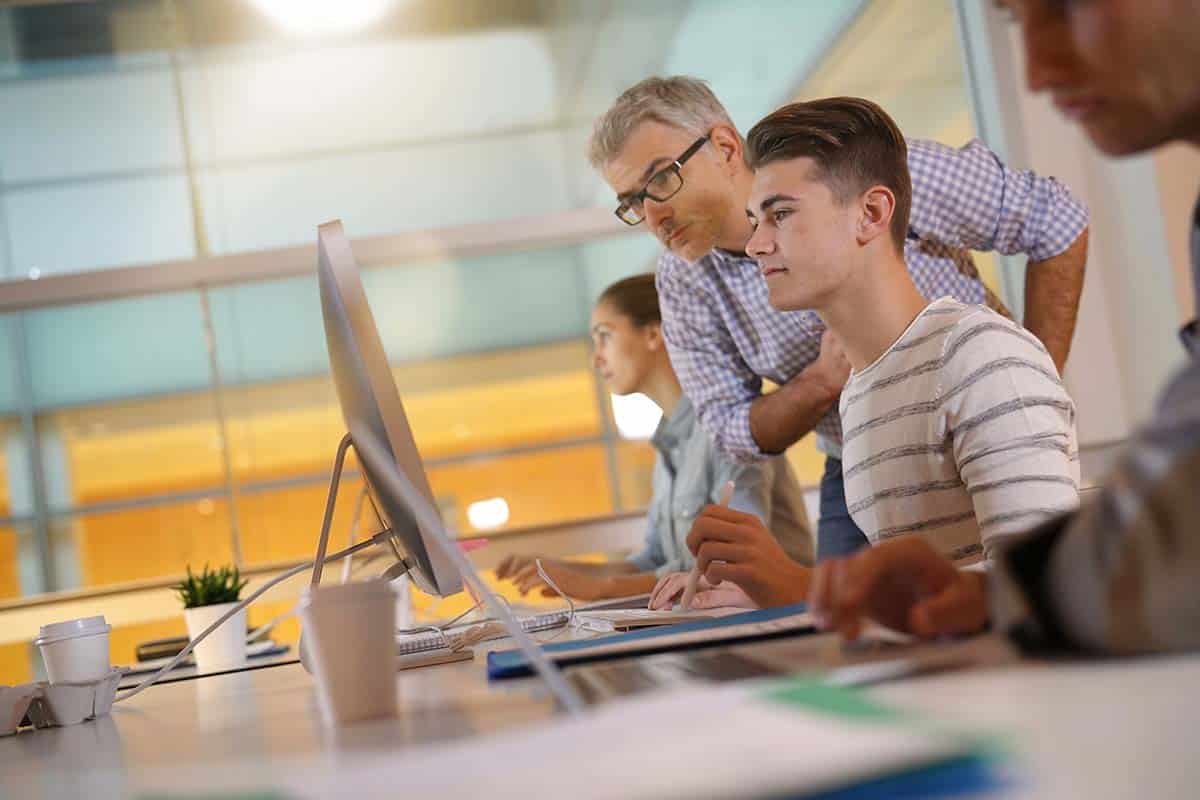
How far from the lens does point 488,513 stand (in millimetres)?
4133

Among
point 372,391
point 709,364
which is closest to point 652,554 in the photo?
point 709,364

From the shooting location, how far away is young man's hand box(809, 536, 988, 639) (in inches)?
31.9

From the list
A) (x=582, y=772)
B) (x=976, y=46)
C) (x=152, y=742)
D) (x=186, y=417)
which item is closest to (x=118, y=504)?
(x=186, y=417)

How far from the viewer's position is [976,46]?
13.3ft

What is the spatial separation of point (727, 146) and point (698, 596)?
99 centimetres

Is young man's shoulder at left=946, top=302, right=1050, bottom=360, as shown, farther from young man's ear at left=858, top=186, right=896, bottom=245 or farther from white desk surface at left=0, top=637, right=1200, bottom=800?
white desk surface at left=0, top=637, right=1200, bottom=800

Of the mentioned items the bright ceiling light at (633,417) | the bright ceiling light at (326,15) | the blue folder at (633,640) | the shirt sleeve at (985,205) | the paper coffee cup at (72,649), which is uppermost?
the bright ceiling light at (326,15)

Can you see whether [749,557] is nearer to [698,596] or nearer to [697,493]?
[698,596]

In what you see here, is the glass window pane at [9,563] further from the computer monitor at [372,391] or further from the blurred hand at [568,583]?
the computer monitor at [372,391]

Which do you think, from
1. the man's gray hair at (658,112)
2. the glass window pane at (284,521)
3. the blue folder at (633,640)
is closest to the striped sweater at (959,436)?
the blue folder at (633,640)

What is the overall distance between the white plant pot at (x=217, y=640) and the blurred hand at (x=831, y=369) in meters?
1.12

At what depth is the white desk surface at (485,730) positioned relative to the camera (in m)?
0.44

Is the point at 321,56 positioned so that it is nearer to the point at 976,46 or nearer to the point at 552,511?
the point at 552,511

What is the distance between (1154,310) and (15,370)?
138 inches
